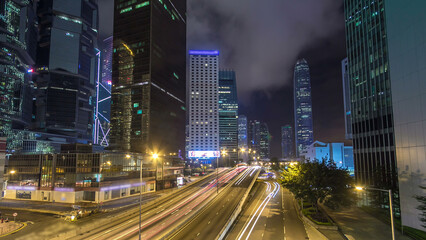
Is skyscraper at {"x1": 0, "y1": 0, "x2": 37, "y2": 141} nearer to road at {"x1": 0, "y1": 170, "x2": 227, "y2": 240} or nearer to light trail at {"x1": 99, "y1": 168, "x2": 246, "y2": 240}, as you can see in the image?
road at {"x1": 0, "y1": 170, "x2": 227, "y2": 240}

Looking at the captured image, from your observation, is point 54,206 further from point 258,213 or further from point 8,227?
point 258,213

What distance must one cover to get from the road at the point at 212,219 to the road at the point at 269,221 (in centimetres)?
262

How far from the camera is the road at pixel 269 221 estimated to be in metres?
38.4

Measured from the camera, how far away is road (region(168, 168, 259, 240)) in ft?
122

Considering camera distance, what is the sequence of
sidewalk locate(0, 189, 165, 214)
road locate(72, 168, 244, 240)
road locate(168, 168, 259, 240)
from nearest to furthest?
road locate(72, 168, 244, 240)
road locate(168, 168, 259, 240)
sidewalk locate(0, 189, 165, 214)

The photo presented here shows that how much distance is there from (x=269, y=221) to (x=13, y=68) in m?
186

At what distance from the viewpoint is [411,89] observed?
4088cm

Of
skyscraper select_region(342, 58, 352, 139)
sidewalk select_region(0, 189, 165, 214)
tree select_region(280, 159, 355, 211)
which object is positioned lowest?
sidewalk select_region(0, 189, 165, 214)

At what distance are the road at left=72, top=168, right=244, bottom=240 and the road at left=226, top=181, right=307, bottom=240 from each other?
955 cm

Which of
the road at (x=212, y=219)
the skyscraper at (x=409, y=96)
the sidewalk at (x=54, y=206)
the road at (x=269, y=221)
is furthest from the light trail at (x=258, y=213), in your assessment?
the sidewalk at (x=54, y=206)

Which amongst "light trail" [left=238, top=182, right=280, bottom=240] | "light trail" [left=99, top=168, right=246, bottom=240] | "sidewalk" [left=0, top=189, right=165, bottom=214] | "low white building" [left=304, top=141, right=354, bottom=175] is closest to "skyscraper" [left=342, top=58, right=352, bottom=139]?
"low white building" [left=304, top=141, right=354, bottom=175]

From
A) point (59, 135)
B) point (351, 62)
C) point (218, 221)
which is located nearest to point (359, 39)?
point (351, 62)

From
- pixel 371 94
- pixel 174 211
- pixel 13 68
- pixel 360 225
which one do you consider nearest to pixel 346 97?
pixel 371 94

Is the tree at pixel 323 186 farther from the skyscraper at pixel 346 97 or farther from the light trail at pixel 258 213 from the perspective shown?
the skyscraper at pixel 346 97
